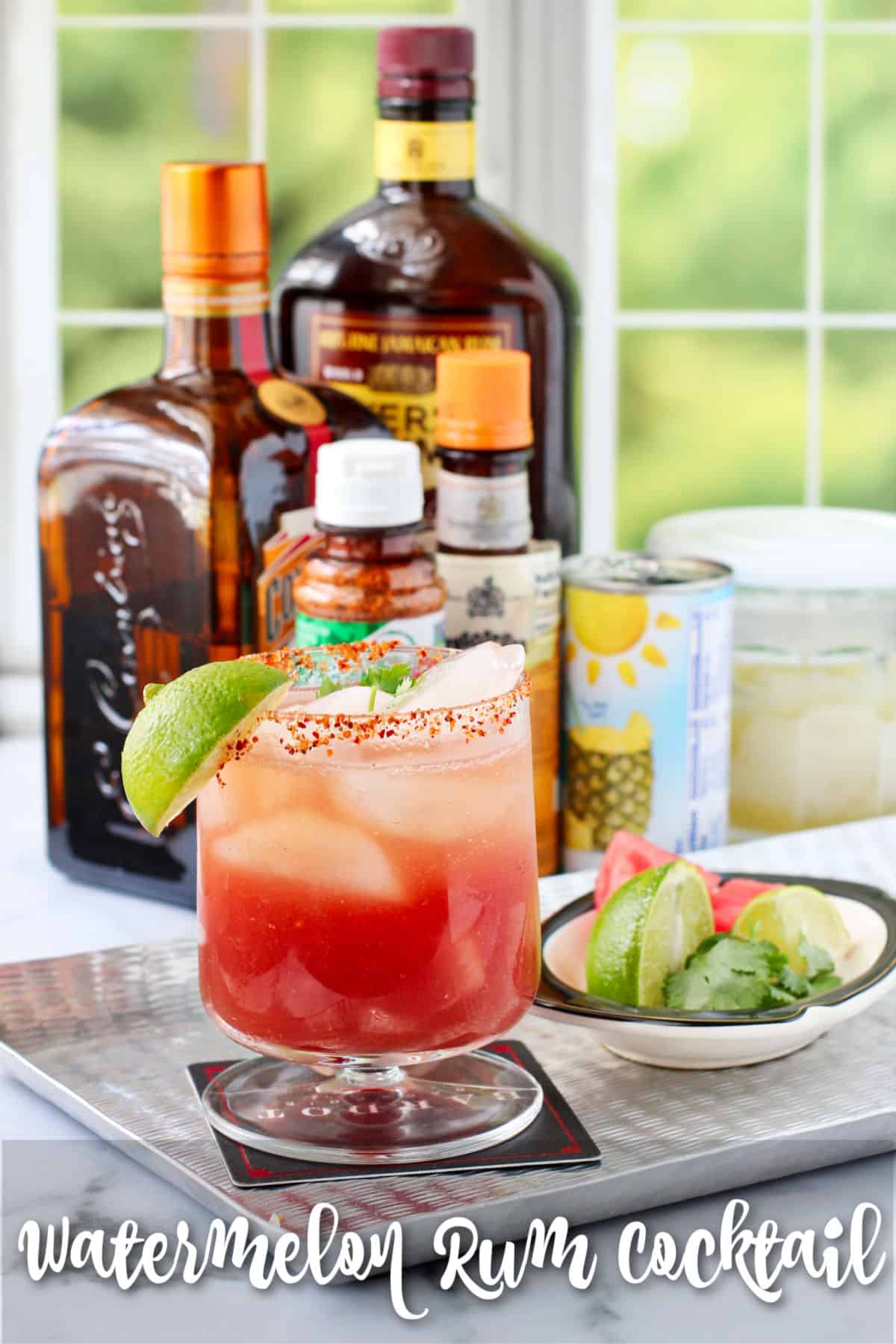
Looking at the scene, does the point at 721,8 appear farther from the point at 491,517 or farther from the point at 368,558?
the point at 368,558

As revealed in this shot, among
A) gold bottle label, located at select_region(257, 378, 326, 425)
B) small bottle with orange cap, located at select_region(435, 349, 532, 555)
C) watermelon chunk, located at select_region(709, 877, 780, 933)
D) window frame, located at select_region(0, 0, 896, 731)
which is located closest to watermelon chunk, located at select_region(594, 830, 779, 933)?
watermelon chunk, located at select_region(709, 877, 780, 933)

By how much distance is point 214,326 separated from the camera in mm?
1123

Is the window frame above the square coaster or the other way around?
above

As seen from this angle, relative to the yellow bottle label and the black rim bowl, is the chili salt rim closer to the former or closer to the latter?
the black rim bowl

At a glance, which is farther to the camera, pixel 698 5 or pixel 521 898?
pixel 698 5

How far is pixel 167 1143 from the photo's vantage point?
2.63 ft

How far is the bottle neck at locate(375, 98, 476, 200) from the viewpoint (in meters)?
1.21

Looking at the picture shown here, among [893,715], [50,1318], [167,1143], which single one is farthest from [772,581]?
[50,1318]

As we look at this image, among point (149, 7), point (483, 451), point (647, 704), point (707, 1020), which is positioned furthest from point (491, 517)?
point (149, 7)

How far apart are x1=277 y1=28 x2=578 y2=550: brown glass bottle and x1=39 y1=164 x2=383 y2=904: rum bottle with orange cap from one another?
0.06 m

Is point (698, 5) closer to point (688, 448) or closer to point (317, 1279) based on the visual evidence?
point (688, 448)

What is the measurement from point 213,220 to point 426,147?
0.18 meters

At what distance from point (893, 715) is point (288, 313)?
47 cm

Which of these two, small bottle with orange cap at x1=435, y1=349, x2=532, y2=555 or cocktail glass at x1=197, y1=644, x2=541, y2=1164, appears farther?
small bottle with orange cap at x1=435, y1=349, x2=532, y2=555
